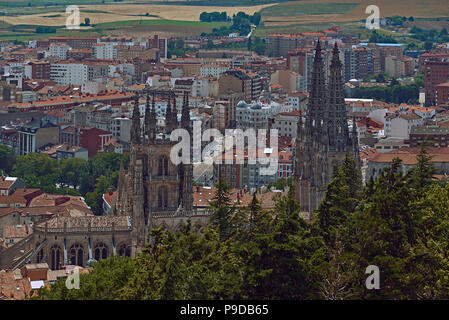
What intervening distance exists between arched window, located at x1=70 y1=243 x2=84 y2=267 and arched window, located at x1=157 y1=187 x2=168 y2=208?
4183mm

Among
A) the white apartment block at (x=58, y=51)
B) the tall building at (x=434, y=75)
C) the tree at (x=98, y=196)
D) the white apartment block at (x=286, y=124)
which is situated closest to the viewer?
the tree at (x=98, y=196)

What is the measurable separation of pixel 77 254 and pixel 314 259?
24097mm

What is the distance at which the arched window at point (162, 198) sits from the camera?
58.1 metres

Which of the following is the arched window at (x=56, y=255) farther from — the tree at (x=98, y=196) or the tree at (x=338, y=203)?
the tree at (x=98, y=196)

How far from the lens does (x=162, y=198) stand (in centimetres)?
5819

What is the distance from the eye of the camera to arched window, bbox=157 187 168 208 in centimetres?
5812

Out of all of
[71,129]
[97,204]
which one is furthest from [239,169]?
[71,129]

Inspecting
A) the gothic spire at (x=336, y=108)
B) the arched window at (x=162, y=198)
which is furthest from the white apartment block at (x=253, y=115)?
the arched window at (x=162, y=198)

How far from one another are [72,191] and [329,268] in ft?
181

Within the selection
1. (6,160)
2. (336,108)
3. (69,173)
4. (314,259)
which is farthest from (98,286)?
(6,160)

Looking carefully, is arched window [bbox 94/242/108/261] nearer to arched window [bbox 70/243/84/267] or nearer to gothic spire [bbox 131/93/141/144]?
arched window [bbox 70/243/84/267]

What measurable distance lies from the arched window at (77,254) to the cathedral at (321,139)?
1170cm

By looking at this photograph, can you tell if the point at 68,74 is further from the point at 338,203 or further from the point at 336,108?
the point at 338,203

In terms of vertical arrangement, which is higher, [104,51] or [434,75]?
[104,51]
